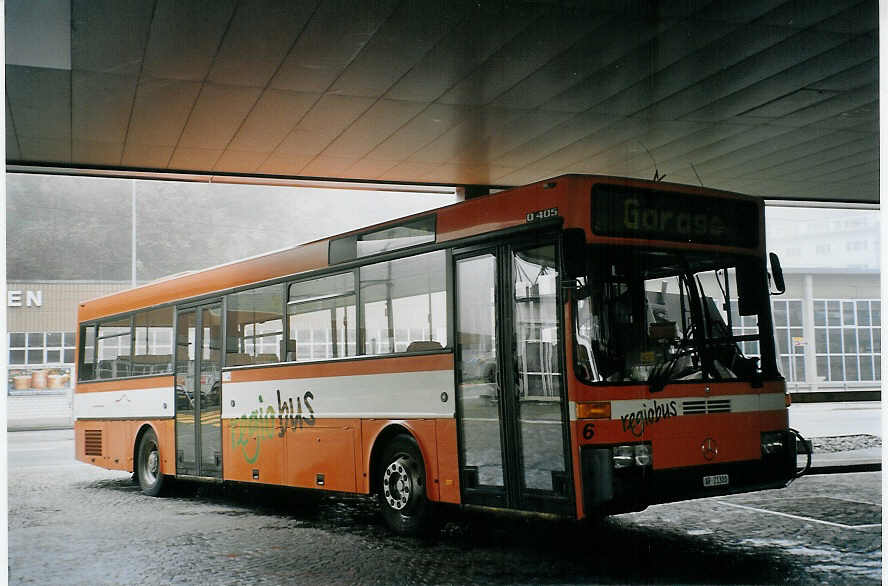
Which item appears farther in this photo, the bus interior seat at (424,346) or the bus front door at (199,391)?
the bus front door at (199,391)

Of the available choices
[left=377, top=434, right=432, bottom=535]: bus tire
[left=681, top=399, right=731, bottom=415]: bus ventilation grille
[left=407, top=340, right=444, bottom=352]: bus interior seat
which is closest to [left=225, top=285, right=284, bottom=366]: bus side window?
[left=377, top=434, right=432, bottom=535]: bus tire

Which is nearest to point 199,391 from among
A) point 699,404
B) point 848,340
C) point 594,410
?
point 594,410

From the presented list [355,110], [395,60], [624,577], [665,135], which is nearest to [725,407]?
[624,577]

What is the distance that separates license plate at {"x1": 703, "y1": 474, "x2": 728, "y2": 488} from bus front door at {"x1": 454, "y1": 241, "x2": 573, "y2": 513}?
1026 millimetres

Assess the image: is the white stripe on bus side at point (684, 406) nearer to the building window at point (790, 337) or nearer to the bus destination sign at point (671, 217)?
the building window at point (790, 337)

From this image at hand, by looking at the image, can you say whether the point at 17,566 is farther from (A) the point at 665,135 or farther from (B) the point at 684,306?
(A) the point at 665,135

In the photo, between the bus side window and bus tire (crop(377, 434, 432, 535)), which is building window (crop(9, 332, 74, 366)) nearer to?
the bus side window

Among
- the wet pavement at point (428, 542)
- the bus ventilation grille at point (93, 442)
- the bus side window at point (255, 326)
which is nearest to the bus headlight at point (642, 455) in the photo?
the wet pavement at point (428, 542)

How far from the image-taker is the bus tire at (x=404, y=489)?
320 inches

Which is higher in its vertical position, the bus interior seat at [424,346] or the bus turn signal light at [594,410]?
the bus interior seat at [424,346]

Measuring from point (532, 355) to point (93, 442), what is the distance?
6703 millimetres

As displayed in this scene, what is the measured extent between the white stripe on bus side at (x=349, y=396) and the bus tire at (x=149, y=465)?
178cm

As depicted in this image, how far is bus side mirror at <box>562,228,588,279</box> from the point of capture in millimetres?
6836

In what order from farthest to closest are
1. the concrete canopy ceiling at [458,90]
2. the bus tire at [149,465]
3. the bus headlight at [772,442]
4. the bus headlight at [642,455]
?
1. the bus tire at [149,465]
2. the concrete canopy ceiling at [458,90]
3. the bus headlight at [772,442]
4. the bus headlight at [642,455]
